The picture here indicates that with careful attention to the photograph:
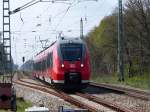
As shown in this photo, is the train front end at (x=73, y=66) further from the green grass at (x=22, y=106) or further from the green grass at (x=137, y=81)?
the green grass at (x=22, y=106)

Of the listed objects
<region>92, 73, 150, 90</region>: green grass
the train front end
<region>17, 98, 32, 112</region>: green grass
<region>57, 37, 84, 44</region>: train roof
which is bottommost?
<region>17, 98, 32, 112</region>: green grass

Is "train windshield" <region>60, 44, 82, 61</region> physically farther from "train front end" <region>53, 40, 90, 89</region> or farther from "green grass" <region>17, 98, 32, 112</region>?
"green grass" <region>17, 98, 32, 112</region>

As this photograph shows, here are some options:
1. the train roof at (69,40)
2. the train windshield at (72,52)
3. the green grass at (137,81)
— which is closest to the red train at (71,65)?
the train windshield at (72,52)

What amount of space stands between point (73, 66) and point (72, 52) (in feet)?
2.85

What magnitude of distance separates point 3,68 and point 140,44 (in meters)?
39.4

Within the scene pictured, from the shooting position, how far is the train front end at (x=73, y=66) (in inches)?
1109

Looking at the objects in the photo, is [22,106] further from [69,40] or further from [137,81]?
[137,81]

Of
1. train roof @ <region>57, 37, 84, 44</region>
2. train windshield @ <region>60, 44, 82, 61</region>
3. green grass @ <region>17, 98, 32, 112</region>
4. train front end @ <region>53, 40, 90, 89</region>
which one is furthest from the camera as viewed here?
train roof @ <region>57, 37, 84, 44</region>

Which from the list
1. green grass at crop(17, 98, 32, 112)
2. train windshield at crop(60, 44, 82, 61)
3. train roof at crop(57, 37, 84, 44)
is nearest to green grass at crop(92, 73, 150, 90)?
train roof at crop(57, 37, 84, 44)

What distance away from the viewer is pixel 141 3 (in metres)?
59.5

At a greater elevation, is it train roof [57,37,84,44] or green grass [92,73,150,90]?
train roof [57,37,84,44]

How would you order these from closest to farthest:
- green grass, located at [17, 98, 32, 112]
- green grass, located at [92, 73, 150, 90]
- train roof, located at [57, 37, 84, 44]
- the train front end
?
green grass, located at [17, 98, 32, 112]
the train front end
train roof, located at [57, 37, 84, 44]
green grass, located at [92, 73, 150, 90]

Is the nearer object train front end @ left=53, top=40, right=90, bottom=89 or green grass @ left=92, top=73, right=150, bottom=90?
train front end @ left=53, top=40, right=90, bottom=89

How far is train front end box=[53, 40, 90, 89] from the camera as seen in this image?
2817 centimetres
